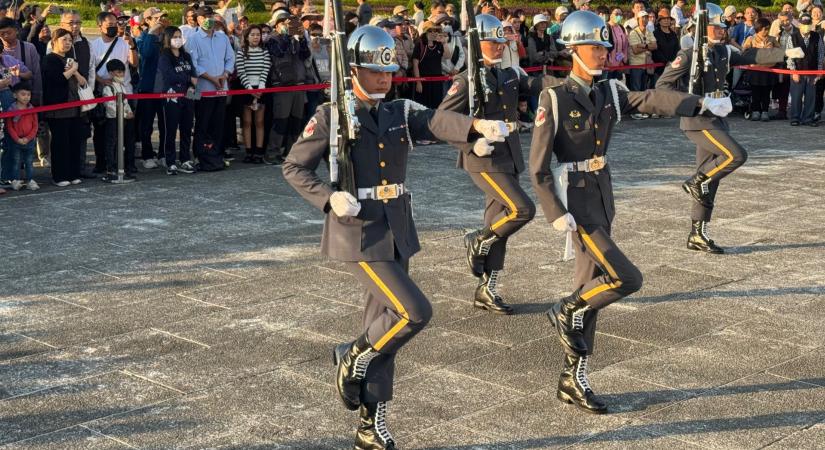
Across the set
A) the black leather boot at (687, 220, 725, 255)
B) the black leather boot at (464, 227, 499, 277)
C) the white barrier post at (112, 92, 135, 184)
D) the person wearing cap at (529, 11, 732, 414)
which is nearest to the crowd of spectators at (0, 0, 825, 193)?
the white barrier post at (112, 92, 135, 184)

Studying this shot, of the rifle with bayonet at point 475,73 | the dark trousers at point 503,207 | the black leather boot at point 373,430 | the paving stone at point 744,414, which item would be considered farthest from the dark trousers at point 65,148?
the paving stone at point 744,414

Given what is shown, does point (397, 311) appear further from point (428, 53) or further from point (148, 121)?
point (428, 53)

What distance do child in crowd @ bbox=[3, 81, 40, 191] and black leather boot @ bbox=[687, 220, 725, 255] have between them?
7317mm

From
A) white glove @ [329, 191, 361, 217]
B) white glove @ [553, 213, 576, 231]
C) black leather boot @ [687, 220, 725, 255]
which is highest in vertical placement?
white glove @ [329, 191, 361, 217]

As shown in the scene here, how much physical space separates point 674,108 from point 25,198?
821cm

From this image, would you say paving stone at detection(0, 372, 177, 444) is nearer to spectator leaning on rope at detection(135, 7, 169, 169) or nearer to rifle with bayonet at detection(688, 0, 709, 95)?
rifle with bayonet at detection(688, 0, 709, 95)

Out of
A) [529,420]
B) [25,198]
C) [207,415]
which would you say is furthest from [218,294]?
[25,198]

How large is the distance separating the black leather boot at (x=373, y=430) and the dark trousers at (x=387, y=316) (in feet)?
0.20

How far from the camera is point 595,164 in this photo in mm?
8031

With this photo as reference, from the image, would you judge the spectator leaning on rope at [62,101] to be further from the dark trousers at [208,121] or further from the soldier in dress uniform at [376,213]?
the soldier in dress uniform at [376,213]

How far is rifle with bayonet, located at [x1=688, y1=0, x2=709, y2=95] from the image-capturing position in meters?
11.9

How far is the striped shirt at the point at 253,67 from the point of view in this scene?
16.4m

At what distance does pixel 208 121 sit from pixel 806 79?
1032cm

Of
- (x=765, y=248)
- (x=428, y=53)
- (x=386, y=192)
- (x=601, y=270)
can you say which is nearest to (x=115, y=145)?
(x=428, y=53)
